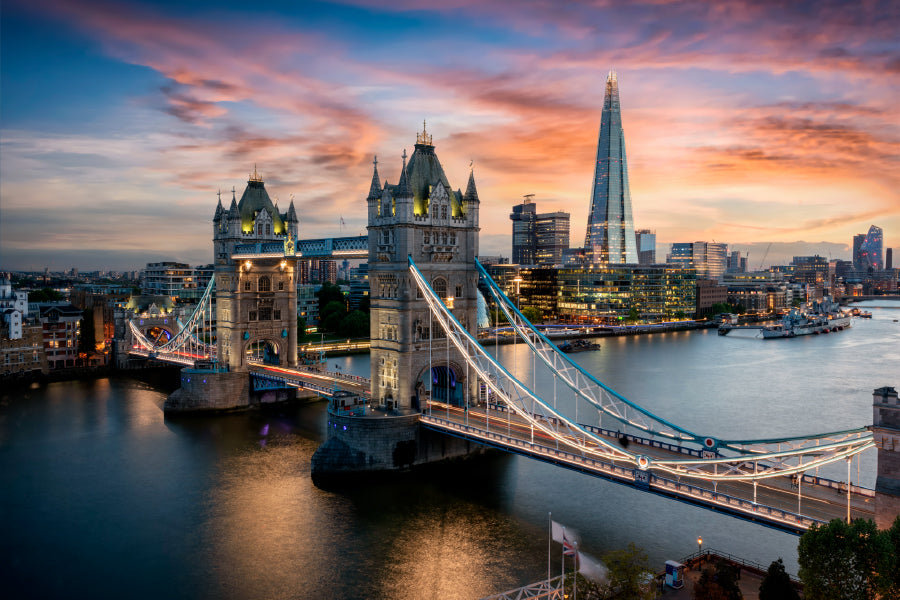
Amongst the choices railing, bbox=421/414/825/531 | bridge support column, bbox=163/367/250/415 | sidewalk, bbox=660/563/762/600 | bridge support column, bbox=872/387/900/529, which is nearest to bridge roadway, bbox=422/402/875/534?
railing, bbox=421/414/825/531

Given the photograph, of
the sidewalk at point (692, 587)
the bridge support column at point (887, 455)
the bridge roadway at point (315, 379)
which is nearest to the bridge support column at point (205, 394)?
the bridge roadway at point (315, 379)

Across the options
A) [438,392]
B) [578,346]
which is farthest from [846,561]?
[578,346]

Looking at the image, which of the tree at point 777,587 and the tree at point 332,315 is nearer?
the tree at point 777,587

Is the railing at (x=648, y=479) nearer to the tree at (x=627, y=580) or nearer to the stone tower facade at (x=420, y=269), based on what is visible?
the tree at (x=627, y=580)

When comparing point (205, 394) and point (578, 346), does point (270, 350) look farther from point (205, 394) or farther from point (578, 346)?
point (578, 346)

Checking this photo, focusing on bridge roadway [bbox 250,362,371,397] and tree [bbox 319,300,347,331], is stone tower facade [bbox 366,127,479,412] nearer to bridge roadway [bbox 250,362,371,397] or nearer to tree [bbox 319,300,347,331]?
bridge roadway [bbox 250,362,371,397]

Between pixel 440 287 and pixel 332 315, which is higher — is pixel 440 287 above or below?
above
